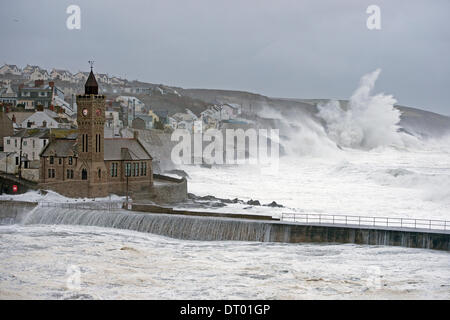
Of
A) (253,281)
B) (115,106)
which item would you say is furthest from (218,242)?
(115,106)

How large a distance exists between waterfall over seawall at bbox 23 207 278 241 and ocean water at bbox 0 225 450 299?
2.61 ft

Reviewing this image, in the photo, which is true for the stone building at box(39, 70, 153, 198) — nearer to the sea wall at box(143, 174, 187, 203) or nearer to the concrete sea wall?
the sea wall at box(143, 174, 187, 203)

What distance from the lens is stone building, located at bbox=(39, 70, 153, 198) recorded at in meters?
41.5

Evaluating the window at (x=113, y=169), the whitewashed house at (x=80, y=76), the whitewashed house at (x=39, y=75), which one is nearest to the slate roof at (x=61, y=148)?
the window at (x=113, y=169)

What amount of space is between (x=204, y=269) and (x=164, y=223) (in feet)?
26.2

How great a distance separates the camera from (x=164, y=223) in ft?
114

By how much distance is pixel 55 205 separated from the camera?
38.2 metres

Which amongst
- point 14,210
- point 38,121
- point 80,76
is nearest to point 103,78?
point 80,76

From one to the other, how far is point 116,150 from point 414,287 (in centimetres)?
2375

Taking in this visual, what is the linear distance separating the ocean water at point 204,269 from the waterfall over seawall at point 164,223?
79 cm

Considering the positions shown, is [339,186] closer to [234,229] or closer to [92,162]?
[92,162]

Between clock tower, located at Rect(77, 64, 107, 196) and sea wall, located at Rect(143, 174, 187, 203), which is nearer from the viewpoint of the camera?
clock tower, located at Rect(77, 64, 107, 196)

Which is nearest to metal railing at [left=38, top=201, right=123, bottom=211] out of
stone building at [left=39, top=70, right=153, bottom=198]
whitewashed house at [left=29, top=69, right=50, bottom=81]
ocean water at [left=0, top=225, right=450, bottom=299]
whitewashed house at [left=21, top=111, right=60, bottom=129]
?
stone building at [left=39, top=70, right=153, bottom=198]

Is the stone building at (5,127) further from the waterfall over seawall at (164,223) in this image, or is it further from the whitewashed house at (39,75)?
the whitewashed house at (39,75)
